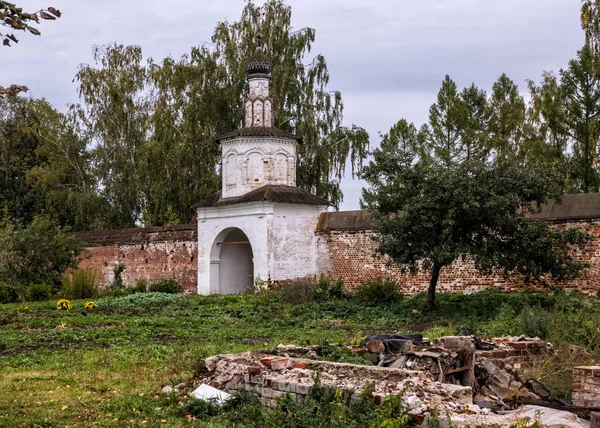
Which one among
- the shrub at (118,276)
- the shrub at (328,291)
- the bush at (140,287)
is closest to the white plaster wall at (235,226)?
the bush at (140,287)

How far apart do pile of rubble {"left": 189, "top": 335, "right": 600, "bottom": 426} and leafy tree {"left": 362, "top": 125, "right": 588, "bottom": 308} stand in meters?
7.16

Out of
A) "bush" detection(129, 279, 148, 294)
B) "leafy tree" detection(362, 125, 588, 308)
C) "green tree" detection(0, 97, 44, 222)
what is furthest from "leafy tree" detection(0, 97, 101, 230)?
"leafy tree" detection(362, 125, 588, 308)

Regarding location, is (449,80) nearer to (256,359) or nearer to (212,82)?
(212,82)

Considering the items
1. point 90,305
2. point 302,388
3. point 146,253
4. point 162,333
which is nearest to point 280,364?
point 302,388

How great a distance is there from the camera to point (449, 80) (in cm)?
3666

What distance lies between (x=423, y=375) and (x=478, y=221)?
35.0ft

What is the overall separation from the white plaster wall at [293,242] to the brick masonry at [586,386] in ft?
61.1

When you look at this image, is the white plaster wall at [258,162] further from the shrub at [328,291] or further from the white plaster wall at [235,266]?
the shrub at [328,291]

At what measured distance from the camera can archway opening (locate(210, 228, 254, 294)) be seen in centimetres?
2909

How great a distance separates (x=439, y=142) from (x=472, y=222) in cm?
1829

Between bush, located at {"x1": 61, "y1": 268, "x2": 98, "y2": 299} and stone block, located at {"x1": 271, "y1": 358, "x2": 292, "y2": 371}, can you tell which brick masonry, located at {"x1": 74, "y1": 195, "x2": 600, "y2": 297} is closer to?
bush, located at {"x1": 61, "y1": 268, "x2": 98, "y2": 299}

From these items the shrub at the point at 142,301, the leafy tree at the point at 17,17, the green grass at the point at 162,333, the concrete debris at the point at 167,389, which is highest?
the leafy tree at the point at 17,17

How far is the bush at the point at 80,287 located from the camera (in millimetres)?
27828

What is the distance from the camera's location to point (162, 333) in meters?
16.7
